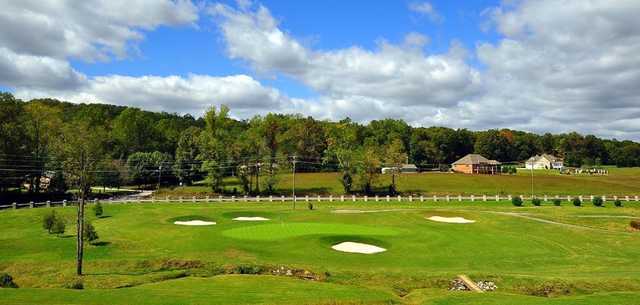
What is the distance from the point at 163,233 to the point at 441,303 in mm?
28638

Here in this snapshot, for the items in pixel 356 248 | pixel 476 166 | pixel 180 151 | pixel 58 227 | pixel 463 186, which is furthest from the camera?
pixel 476 166

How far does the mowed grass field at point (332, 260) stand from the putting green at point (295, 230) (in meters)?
0.09

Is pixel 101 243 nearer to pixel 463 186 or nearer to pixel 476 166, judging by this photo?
pixel 463 186

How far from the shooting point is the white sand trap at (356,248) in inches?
1412

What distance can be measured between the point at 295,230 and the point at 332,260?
34.6 feet

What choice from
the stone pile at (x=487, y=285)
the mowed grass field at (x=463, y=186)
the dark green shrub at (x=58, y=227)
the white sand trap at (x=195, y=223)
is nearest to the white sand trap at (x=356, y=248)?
the stone pile at (x=487, y=285)

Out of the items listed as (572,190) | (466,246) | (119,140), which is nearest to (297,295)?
(466,246)

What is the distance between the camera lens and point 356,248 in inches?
1455

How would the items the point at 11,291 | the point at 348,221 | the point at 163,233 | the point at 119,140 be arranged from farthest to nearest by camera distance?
the point at 119,140 < the point at 348,221 < the point at 163,233 < the point at 11,291

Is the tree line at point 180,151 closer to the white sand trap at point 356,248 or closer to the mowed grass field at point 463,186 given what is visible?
the mowed grass field at point 463,186

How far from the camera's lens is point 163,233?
42.3 m

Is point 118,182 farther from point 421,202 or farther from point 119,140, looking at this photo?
point 421,202


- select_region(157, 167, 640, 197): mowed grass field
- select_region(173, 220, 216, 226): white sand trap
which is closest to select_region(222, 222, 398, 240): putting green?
select_region(173, 220, 216, 226): white sand trap

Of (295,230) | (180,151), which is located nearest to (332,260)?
(295,230)
